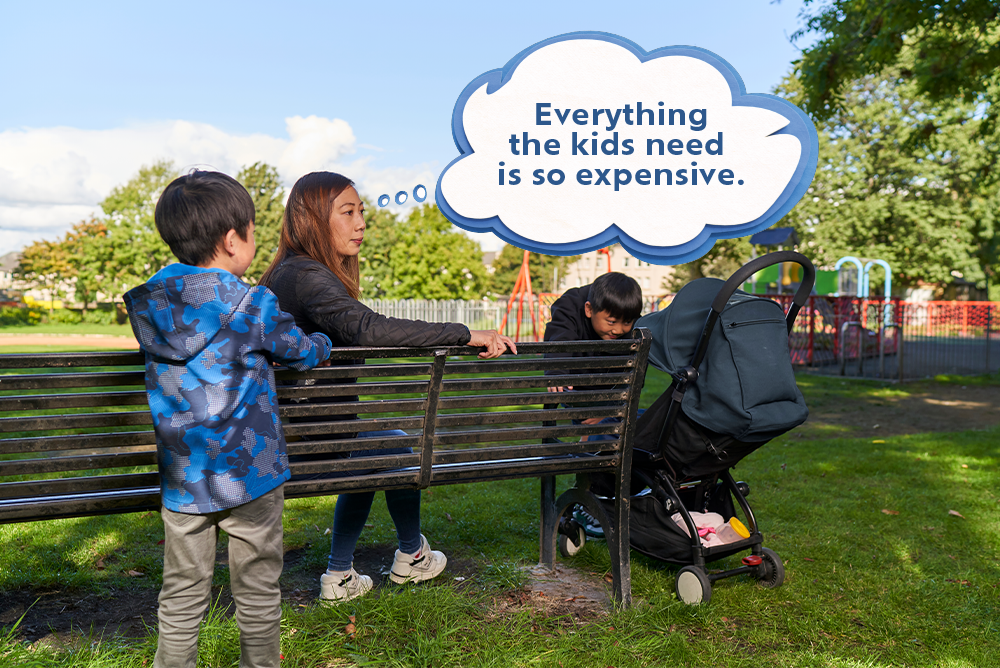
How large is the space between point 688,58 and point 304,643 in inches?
169

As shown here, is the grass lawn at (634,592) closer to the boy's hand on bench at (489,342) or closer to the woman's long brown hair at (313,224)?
the boy's hand on bench at (489,342)

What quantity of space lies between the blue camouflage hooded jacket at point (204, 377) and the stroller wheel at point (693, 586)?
190 cm

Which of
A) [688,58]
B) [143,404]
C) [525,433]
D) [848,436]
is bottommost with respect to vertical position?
[848,436]

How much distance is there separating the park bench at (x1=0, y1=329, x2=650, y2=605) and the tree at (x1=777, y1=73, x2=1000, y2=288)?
35644 millimetres

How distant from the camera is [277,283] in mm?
2674

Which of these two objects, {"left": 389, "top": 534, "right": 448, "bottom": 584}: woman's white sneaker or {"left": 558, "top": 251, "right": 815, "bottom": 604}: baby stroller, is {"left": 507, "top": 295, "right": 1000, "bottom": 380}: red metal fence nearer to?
{"left": 558, "top": 251, "right": 815, "bottom": 604}: baby stroller

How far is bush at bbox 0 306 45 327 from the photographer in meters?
42.8

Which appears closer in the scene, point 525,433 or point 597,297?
point 525,433

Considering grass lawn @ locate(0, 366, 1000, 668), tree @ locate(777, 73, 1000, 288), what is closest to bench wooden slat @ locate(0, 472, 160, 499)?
grass lawn @ locate(0, 366, 1000, 668)

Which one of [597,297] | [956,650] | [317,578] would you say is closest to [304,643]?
[317,578]

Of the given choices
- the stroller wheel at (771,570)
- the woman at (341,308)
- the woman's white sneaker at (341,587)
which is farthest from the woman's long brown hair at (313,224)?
the stroller wheel at (771,570)

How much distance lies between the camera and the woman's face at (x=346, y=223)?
9.20 ft

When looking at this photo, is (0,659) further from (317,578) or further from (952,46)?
(952,46)

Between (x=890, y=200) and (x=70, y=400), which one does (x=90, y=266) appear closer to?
(x=890, y=200)
